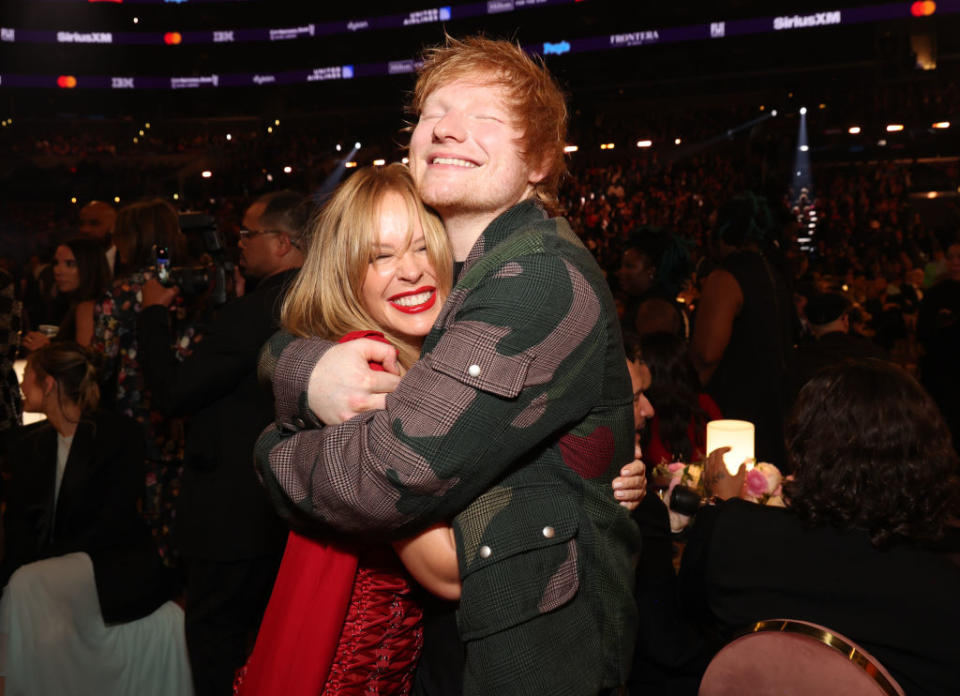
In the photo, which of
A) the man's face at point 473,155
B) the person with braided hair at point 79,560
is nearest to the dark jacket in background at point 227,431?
the person with braided hair at point 79,560

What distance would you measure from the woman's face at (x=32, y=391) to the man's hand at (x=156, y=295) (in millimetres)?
499

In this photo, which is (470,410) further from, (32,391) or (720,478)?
(32,391)

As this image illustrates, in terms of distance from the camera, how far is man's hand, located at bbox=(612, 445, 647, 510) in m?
1.43

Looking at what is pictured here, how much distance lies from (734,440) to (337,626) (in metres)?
1.49

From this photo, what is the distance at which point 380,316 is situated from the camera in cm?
165

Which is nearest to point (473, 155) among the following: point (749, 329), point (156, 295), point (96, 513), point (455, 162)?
point (455, 162)

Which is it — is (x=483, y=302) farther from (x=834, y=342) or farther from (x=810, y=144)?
(x=810, y=144)

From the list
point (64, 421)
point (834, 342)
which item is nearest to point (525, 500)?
point (64, 421)

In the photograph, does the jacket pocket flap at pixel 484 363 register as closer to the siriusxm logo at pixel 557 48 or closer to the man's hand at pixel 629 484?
the man's hand at pixel 629 484

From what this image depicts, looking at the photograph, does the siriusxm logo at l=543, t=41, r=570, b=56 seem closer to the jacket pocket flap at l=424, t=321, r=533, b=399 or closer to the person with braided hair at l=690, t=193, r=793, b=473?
the person with braided hair at l=690, t=193, r=793, b=473

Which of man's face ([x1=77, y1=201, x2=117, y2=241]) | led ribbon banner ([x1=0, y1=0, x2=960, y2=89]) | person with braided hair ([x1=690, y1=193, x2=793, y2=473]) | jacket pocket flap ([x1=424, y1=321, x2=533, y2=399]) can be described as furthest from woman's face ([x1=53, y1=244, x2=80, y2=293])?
led ribbon banner ([x1=0, y1=0, x2=960, y2=89])

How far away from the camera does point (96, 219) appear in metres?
4.88

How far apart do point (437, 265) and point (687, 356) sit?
178cm

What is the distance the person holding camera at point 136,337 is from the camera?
333 centimetres
